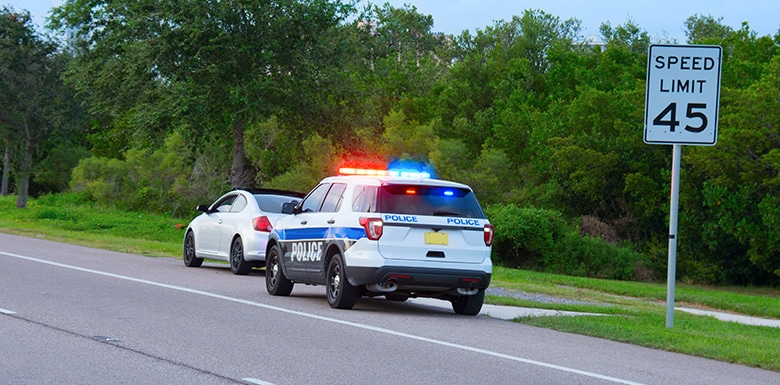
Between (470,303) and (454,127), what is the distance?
1765 inches

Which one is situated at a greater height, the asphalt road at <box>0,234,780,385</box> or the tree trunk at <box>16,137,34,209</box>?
the tree trunk at <box>16,137,34,209</box>

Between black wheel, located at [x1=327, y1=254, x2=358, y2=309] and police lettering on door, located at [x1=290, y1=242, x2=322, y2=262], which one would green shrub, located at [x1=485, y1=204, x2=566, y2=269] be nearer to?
police lettering on door, located at [x1=290, y1=242, x2=322, y2=262]

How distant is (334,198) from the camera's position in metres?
14.9

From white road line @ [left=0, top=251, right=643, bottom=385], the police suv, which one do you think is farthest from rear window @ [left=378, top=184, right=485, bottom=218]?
white road line @ [left=0, top=251, right=643, bottom=385]

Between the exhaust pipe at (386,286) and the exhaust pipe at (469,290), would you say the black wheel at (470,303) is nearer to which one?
the exhaust pipe at (469,290)

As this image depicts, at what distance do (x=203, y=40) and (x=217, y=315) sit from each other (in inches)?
791

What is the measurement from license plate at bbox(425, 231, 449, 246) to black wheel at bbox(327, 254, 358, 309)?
3.72ft

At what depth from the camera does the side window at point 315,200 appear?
15.5m

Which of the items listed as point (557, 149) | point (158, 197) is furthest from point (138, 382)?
point (158, 197)

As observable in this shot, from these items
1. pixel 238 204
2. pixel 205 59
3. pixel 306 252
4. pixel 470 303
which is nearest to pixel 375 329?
pixel 470 303

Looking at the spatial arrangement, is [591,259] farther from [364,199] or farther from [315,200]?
[364,199]

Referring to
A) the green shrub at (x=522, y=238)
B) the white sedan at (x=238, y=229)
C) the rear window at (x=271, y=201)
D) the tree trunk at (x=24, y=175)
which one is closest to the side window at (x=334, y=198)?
the white sedan at (x=238, y=229)

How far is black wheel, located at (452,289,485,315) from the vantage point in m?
14.5

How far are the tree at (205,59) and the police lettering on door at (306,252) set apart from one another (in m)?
16.2
